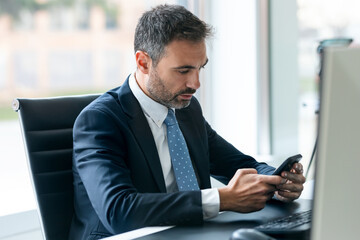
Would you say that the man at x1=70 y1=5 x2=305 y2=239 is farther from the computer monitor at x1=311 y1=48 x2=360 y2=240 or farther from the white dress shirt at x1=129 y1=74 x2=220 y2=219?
the computer monitor at x1=311 y1=48 x2=360 y2=240

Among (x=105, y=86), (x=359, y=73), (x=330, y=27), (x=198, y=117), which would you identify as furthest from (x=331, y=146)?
(x=330, y=27)

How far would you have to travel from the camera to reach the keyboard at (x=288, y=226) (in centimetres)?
118

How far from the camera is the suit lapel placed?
1688mm

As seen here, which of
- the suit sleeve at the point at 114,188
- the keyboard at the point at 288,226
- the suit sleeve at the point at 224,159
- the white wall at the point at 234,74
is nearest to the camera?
the keyboard at the point at 288,226

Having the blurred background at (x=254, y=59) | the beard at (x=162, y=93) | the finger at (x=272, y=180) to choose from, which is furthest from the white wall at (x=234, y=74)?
the finger at (x=272, y=180)

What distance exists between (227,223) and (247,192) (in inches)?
4.4

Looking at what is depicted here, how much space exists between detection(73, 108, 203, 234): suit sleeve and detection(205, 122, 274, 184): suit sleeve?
0.49 metres

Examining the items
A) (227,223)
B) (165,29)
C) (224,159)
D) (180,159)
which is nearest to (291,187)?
(227,223)

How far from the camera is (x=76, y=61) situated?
2818 millimetres

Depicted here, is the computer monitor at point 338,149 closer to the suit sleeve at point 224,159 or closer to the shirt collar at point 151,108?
the shirt collar at point 151,108

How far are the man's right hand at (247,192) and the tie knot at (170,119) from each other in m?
0.41

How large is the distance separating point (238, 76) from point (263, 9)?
463 millimetres

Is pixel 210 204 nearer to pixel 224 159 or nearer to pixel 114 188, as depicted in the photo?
pixel 114 188

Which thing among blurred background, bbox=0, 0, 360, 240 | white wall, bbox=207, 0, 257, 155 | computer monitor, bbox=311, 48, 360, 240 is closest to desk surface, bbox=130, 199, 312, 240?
computer monitor, bbox=311, 48, 360, 240
